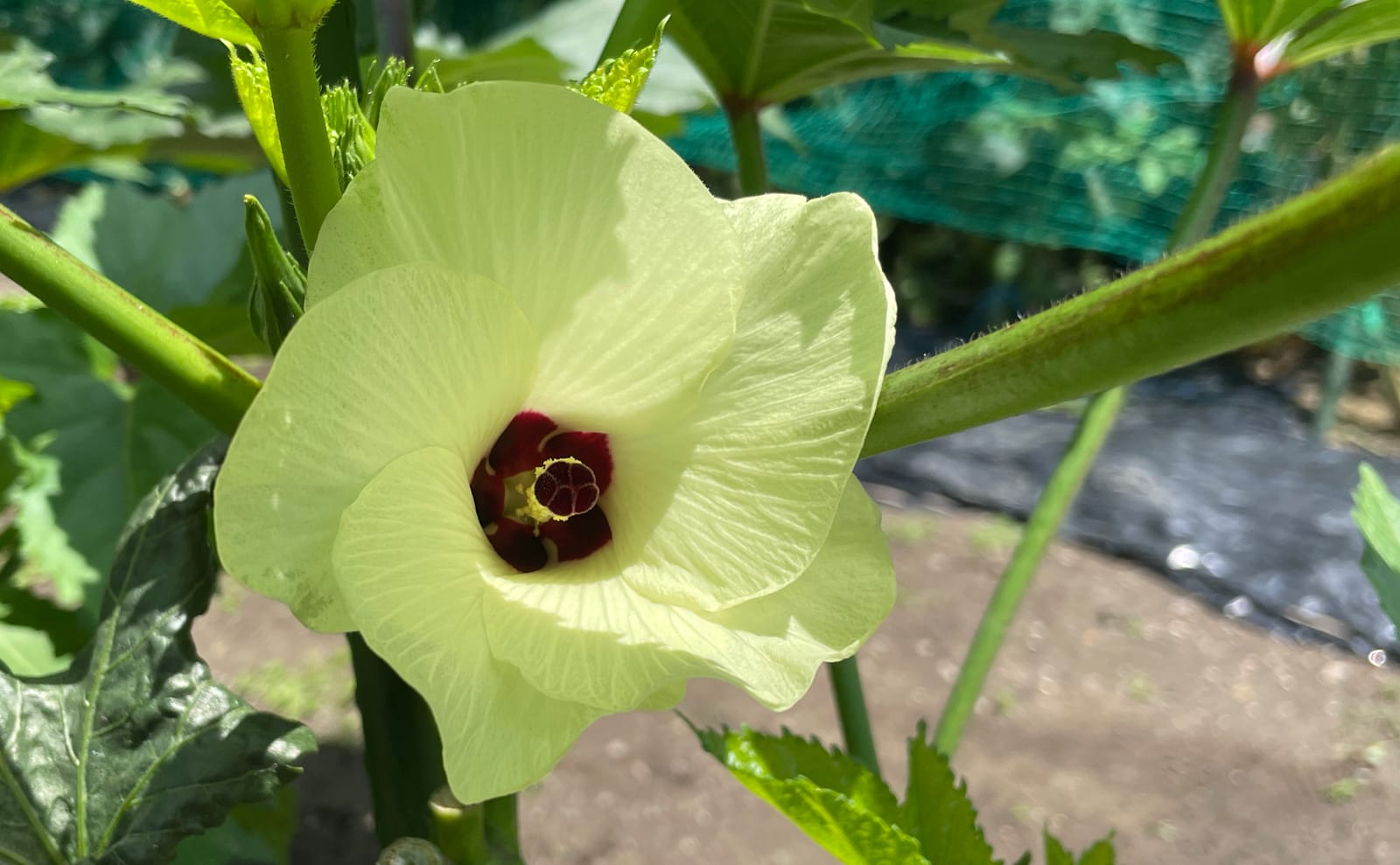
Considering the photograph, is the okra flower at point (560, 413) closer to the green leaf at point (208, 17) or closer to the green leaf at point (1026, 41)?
the green leaf at point (208, 17)

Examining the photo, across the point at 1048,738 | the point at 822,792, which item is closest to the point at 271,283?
the point at 822,792

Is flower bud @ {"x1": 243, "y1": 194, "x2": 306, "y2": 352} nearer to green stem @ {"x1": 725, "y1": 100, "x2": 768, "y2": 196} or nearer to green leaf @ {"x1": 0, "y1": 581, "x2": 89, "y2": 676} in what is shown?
green stem @ {"x1": 725, "y1": 100, "x2": 768, "y2": 196}

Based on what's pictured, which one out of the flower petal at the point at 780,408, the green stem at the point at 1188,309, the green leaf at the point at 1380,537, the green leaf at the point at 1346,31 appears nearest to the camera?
the green stem at the point at 1188,309

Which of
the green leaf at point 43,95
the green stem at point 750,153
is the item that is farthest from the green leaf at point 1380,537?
the green leaf at point 43,95

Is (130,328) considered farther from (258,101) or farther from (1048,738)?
(1048,738)

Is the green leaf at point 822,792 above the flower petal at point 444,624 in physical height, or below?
below

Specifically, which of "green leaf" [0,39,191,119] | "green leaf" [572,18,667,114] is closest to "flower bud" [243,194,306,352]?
"green leaf" [572,18,667,114]

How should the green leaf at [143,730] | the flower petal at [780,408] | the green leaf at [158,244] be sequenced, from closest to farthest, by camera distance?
the flower petal at [780,408]
the green leaf at [143,730]
the green leaf at [158,244]
